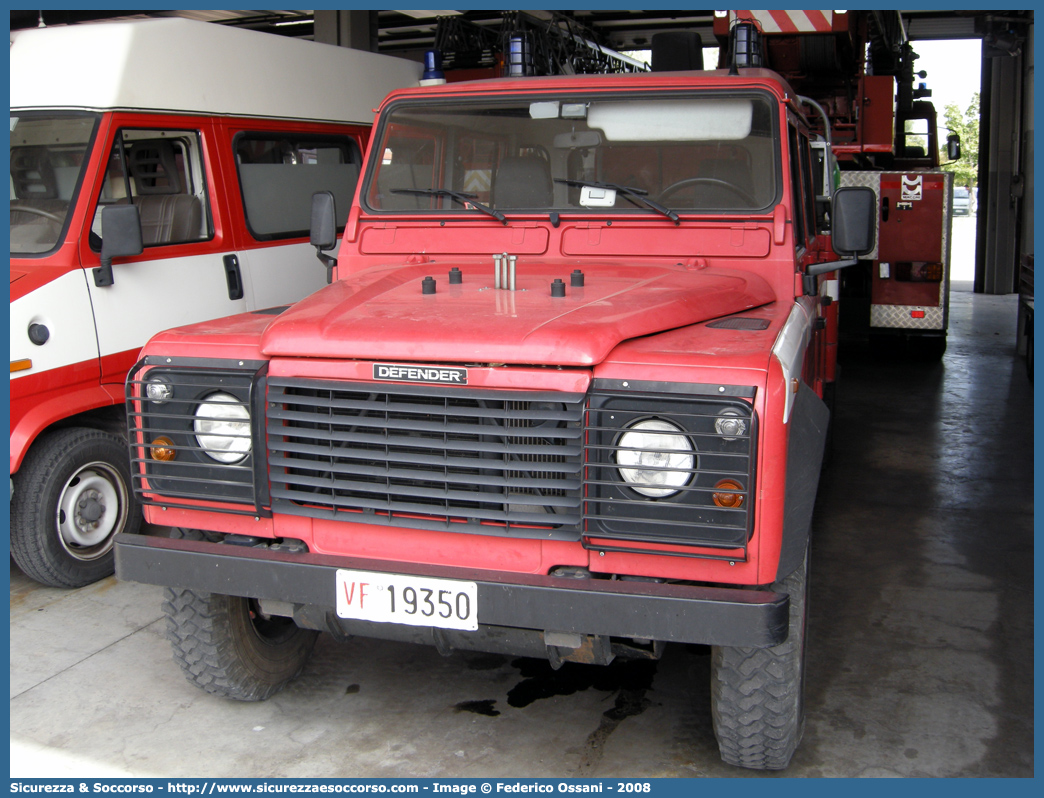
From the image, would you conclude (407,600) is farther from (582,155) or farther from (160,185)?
(160,185)

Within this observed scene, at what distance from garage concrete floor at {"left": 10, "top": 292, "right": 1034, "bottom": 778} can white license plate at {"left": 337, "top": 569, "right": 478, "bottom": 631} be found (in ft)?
2.15

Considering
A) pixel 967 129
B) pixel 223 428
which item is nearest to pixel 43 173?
pixel 223 428

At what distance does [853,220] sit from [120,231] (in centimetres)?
304

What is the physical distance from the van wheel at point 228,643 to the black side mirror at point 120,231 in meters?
1.80

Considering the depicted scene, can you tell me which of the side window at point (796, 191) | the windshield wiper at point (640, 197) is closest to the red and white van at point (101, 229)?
the windshield wiper at point (640, 197)

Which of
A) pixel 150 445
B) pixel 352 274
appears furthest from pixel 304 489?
pixel 352 274

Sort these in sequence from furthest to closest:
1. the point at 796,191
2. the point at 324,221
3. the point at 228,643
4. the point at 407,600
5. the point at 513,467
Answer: the point at 324,221 → the point at 796,191 → the point at 228,643 → the point at 407,600 → the point at 513,467

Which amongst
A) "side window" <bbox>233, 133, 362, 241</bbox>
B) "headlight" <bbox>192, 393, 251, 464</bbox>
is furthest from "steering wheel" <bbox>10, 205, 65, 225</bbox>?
"headlight" <bbox>192, 393, 251, 464</bbox>

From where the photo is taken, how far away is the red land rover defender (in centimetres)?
243

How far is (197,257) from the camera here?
16.5ft

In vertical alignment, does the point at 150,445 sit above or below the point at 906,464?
above

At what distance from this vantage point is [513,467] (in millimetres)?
2535

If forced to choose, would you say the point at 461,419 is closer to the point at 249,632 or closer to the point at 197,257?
the point at 249,632
